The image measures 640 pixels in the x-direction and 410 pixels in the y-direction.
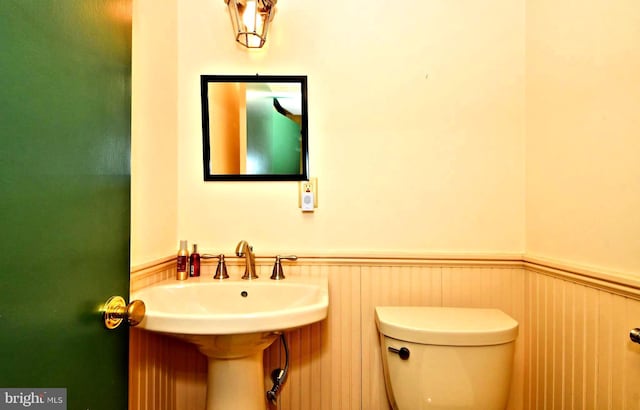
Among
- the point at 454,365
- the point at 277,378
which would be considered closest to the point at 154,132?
the point at 277,378

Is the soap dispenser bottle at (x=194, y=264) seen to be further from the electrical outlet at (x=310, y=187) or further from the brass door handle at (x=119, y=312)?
the brass door handle at (x=119, y=312)

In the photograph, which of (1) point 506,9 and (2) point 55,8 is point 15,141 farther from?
(1) point 506,9

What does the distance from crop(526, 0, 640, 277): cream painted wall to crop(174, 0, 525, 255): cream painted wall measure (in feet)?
0.29

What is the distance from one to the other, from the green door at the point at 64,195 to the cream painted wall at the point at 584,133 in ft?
4.24

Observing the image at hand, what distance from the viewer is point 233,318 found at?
2.52 feet

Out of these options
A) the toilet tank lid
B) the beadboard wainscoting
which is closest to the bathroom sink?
the beadboard wainscoting

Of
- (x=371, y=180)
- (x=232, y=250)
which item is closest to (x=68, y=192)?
(x=232, y=250)

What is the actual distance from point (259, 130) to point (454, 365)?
45.8 inches

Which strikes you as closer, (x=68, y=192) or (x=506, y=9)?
(x=68, y=192)

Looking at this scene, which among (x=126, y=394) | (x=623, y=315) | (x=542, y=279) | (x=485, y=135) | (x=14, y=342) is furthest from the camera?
(x=485, y=135)

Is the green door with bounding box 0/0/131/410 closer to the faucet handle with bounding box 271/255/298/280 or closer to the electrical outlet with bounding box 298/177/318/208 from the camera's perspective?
the faucet handle with bounding box 271/255/298/280

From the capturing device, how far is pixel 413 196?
1.27 m

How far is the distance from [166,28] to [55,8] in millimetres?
904

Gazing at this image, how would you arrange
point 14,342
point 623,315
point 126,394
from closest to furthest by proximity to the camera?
1. point 14,342
2. point 126,394
3. point 623,315
